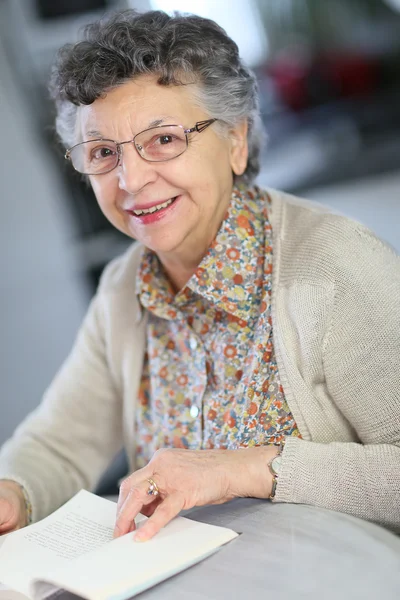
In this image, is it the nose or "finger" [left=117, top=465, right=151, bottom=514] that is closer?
"finger" [left=117, top=465, right=151, bottom=514]

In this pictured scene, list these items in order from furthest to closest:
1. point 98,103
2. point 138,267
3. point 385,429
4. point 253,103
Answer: point 138,267 < point 253,103 < point 98,103 < point 385,429

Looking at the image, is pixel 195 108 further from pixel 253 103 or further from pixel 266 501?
pixel 266 501

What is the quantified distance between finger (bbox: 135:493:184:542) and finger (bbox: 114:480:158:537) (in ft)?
0.12

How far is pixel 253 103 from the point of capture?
1496mm

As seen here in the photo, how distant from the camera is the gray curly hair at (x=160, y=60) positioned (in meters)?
1.32

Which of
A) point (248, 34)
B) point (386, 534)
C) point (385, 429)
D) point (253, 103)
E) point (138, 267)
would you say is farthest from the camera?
point (248, 34)

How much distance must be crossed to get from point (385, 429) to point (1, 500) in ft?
2.37

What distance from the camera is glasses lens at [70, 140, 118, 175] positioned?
4.57 ft

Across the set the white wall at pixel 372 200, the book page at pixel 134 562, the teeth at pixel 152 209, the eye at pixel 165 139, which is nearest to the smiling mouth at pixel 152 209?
the teeth at pixel 152 209

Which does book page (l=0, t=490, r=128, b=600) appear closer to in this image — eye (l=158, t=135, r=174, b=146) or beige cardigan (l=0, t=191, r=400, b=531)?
beige cardigan (l=0, t=191, r=400, b=531)

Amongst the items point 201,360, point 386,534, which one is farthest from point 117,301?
point 386,534

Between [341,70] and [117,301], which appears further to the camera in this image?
[341,70]

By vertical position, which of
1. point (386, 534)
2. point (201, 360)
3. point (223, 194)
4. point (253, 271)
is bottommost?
point (386, 534)


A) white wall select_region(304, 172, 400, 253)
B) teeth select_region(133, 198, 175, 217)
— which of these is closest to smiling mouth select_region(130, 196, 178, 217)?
teeth select_region(133, 198, 175, 217)
